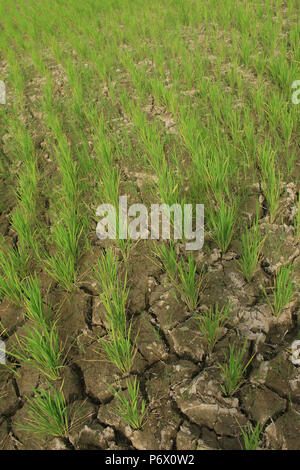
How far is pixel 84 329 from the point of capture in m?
1.40

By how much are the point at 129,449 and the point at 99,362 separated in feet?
1.04

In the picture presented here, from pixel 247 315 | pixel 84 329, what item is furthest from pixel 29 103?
pixel 247 315

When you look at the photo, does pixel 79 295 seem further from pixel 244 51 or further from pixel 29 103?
pixel 244 51

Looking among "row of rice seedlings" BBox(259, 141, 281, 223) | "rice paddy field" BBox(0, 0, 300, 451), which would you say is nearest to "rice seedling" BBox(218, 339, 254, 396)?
"rice paddy field" BBox(0, 0, 300, 451)

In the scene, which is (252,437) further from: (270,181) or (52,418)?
→ (270,181)

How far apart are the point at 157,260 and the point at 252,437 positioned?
814mm

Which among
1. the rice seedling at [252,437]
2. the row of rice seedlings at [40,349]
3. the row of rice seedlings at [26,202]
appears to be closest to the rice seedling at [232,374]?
the rice seedling at [252,437]

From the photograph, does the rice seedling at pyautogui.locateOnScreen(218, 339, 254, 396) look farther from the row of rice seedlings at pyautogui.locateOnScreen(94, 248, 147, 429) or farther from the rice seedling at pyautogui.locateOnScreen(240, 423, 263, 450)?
the row of rice seedlings at pyautogui.locateOnScreen(94, 248, 147, 429)

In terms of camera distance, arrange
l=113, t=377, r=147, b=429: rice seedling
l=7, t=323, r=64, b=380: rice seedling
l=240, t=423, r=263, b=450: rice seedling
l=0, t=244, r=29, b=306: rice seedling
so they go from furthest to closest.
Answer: l=0, t=244, r=29, b=306: rice seedling
l=7, t=323, r=64, b=380: rice seedling
l=113, t=377, r=147, b=429: rice seedling
l=240, t=423, r=263, b=450: rice seedling

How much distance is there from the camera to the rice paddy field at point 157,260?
112 centimetres

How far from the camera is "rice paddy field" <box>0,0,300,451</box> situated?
3.67 ft

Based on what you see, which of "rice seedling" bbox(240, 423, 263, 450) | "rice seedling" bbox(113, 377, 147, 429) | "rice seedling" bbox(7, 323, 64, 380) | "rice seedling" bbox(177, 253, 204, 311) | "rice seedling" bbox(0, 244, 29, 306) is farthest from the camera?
"rice seedling" bbox(0, 244, 29, 306)

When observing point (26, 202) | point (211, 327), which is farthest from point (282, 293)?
point (26, 202)
